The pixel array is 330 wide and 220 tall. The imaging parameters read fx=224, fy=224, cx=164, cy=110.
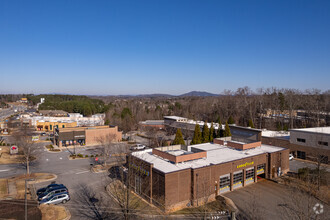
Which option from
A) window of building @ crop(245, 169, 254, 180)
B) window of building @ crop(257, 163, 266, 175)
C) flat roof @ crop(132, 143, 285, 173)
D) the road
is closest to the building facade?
flat roof @ crop(132, 143, 285, 173)

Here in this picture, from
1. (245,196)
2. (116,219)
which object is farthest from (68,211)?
(245,196)

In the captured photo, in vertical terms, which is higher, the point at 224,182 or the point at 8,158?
the point at 224,182

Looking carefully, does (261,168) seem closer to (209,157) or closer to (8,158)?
(209,157)

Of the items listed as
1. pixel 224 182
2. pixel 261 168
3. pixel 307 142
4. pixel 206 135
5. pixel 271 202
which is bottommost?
pixel 271 202

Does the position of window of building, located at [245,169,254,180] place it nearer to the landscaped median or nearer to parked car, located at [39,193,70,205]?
parked car, located at [39,193,70,205]

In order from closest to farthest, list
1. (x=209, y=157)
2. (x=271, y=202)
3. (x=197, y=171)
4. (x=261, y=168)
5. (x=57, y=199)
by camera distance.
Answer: (x=57, y=199) → (x=197, y=171) → (x=271, y=202) → (x=209, y=157) → (x=261, y=168)

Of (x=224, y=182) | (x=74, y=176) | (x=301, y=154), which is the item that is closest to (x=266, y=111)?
(x=301, y=154)

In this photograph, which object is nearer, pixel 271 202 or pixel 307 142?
pixel 271 202
